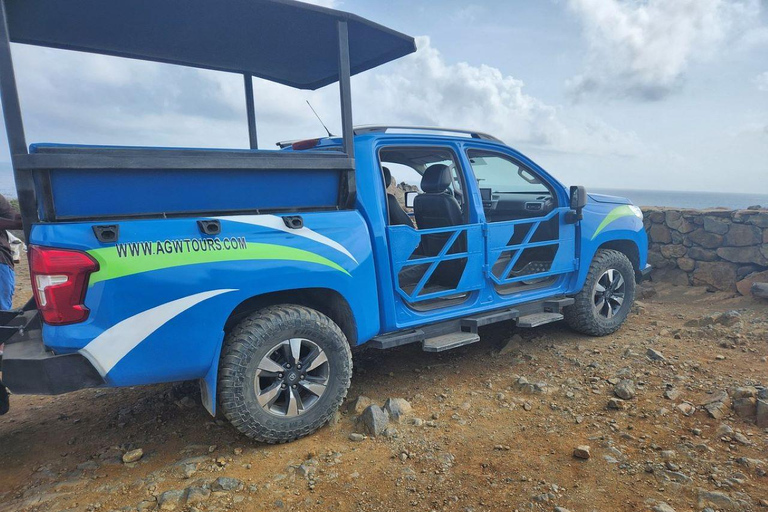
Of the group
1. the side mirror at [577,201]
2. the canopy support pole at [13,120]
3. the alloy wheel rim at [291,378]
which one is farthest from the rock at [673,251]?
the canopy support pole at [13,120]

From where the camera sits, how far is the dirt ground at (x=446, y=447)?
250 centimetres

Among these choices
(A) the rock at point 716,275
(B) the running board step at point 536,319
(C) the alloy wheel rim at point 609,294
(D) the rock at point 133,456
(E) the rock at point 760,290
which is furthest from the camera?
(A) the rock at point 716,275

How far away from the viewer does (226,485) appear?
8.50ft

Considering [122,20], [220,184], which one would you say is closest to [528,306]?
[220,184]

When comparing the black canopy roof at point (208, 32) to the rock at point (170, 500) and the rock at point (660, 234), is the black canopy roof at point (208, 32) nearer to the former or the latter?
the rock at point (170, 500)

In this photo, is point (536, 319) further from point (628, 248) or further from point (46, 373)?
point (46, 373)

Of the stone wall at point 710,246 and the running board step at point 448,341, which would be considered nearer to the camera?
the running board step at point 448,341

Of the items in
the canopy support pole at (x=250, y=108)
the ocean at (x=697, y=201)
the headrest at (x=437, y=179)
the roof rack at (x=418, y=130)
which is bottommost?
the ocean at (x=697, y=201)

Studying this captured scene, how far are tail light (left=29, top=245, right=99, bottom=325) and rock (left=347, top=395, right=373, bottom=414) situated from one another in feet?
5.92

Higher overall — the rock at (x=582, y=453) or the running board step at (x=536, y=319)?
the running board step at (x=536, y=319)

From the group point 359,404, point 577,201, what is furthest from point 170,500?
point 577,201

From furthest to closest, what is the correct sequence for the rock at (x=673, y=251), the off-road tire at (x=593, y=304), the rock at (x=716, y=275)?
1. the rock at (x=673, y=251)
2. the rock at (x=716, y=275)
3. the off-road tire at (x=593, y=304)

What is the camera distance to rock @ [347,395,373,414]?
3.41 meters

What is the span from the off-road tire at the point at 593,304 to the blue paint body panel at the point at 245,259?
113 centimetres
